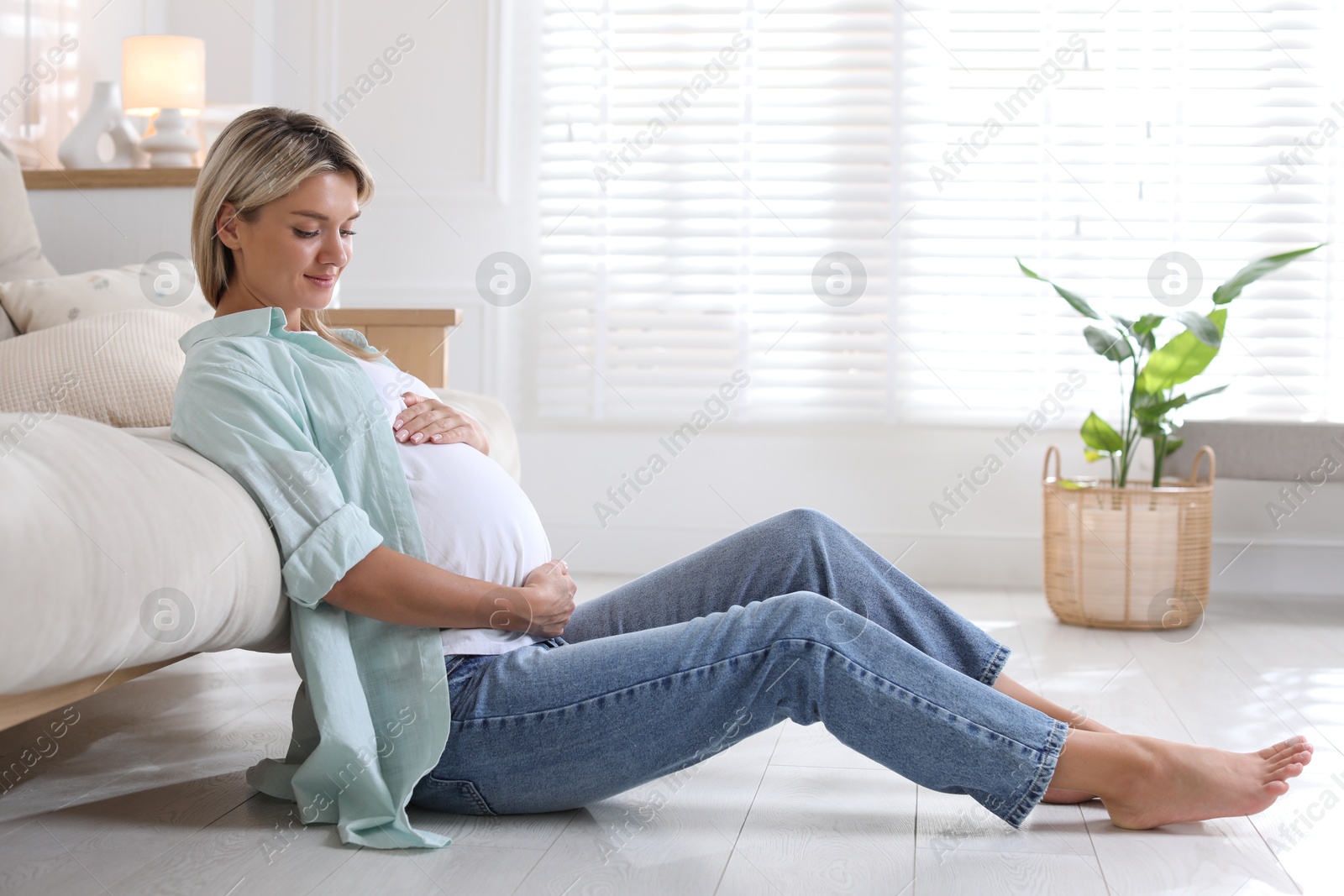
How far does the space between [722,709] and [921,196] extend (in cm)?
238

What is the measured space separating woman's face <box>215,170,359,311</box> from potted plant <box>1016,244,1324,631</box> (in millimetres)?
1848

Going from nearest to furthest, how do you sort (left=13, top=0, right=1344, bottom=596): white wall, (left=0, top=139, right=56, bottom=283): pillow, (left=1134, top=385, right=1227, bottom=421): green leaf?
(left=0, top=139, right=56, bottom=283): pillow → (left=1134, top=385, right=1227, bottom=421): green leaf → (left=13, top=0, right=1344, bottom=596): white wall

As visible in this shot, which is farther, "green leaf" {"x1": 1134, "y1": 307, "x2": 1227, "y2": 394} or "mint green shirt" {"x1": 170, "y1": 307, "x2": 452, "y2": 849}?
"green leaf" {"x1": 1134, "y1": 307, "x2": 1227, "y2": 394}

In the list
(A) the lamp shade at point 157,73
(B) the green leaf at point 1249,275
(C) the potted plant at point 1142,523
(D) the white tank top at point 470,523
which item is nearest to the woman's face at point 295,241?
(D) the white tank top at point 470,523

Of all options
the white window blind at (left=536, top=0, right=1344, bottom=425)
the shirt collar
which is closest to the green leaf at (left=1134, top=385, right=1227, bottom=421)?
the white window blind at (left=536, top=0, right=1344, bottom=425)

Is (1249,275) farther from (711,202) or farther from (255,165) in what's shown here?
(255,165)

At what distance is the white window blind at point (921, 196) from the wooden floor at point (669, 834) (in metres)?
1.57

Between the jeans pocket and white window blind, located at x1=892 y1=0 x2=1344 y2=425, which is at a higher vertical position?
white window blind, located at x1=892 y1=0 x2=1344 y2=425

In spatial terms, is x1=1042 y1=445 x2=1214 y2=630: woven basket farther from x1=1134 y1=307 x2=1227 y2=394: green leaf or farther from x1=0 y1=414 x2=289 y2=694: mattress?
x1=0 y1=414 x2=289 y2=694: mattress

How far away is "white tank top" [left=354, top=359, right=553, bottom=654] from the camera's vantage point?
1215mm

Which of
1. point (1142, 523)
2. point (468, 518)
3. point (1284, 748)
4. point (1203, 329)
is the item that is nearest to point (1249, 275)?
point (1203, 329)

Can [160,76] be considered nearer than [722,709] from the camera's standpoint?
No

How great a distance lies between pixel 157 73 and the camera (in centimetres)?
276

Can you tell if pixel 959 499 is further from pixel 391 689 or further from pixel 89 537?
pixel 89 537
